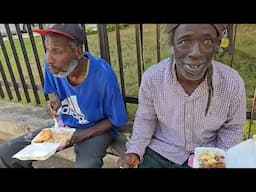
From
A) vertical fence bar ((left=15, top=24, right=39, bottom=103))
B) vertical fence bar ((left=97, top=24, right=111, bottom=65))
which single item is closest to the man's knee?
vertical fence bar ((left=97, top=24, right=111, bottom=65))

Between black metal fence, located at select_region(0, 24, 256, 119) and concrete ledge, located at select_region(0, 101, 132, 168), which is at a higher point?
black metal fence, located at select_region(0, 24, 256, 119)

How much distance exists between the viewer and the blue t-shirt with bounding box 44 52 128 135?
1850mm

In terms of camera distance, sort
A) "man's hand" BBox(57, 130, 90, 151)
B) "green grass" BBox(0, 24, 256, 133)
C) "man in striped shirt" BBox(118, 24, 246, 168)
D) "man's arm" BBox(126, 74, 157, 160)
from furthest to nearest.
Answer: "green grass" BBox(0, 24, 256, 133) < "man's hand" BBox(57, 130, 90, 151) < "man's arm" BBox(126, 74, 157, 160) < "man in striped shirt" BBox(118, 24, 246, 168)

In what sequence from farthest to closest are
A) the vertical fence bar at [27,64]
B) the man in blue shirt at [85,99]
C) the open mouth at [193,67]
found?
the vertical fence bar at [27,64] < the man in blue shirt at [85,99] < the open mouth at [193,67]

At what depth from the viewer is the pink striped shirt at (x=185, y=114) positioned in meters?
1.51

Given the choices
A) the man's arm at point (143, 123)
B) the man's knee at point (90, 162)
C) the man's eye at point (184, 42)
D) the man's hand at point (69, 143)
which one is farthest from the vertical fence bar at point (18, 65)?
the man's eye at point (184, 42)

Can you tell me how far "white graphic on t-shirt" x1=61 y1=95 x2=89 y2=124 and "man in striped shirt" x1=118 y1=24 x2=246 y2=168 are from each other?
0.42m

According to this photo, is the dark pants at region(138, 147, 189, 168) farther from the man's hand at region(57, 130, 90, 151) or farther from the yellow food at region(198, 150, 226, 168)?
the man's hand at region(57, 130, 90, 151)

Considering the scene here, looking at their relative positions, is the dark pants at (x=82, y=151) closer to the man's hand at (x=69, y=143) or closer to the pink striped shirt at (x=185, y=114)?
the man's hand at (x=69, y=143)

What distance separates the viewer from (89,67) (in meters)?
1.87

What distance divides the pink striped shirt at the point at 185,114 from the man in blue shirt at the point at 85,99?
0.85 feet

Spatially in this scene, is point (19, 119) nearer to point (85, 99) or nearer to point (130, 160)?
point (85, 99)
